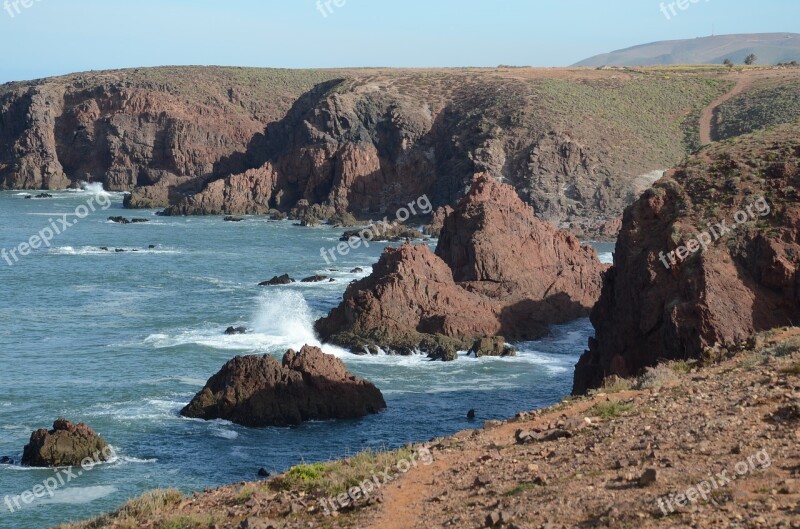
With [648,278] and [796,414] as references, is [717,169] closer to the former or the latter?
[648,278]

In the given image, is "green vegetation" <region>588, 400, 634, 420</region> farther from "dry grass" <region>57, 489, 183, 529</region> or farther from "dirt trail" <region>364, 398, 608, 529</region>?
"dry grass" <region>57, 489, 183, 529</region>

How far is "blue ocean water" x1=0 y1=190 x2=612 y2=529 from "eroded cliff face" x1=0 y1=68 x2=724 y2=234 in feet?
78.0

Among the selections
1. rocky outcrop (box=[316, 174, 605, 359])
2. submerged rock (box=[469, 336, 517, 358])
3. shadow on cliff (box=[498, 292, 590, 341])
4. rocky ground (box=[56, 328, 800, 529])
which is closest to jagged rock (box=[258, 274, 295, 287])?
rocky outcrop (box=[316, 174, 605, 359])

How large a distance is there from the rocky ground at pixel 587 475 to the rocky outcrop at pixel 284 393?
45.6 feet

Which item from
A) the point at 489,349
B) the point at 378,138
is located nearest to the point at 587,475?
the point at 489,349

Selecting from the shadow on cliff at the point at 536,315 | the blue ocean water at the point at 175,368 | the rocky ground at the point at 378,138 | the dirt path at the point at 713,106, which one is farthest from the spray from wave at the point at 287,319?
the dirt path at the point at 713,106

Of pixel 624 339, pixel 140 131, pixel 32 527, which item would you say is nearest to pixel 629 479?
pixel 32 527

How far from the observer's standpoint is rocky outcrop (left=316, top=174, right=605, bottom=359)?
44.4 m

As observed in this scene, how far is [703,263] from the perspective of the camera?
28.4m

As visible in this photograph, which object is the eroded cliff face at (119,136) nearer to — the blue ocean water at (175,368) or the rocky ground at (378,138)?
the rocky ground at (378,138)

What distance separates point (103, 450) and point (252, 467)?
413 centimetres

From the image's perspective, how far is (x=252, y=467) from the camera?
1107 inches

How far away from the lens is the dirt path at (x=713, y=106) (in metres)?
108

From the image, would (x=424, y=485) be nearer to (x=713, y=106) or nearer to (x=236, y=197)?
(x=236, y=197)
